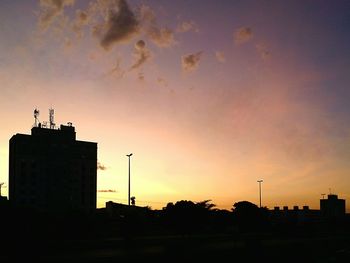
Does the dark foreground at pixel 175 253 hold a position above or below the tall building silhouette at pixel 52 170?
below

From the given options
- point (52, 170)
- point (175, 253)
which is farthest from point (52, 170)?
point (175, 253)

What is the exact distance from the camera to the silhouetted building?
530 feet

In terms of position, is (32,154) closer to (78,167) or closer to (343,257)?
(78,167)

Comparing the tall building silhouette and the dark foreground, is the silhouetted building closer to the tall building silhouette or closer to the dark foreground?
the tall building silhouette

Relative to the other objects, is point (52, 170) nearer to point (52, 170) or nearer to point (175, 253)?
point (52, 170)

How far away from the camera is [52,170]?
168 metres

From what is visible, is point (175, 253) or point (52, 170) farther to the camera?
point (52, 170)

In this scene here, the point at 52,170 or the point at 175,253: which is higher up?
the point at 52,170

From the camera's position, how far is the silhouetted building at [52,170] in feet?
530

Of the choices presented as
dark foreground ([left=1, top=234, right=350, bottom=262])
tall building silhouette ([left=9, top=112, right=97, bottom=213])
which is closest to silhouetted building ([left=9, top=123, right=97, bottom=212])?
tall building silhouette ([left=9, top=112, right=97, bottom=213])

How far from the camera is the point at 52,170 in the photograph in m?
168

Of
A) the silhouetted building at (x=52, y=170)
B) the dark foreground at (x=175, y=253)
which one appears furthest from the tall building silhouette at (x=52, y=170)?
the dark foreground at (x=175, y=253)

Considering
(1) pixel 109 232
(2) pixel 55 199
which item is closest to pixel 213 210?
(1) pixel 109 232

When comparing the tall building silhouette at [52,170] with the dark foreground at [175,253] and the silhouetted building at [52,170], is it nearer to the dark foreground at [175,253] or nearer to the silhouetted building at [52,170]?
the silhouetted building at [52,170]
